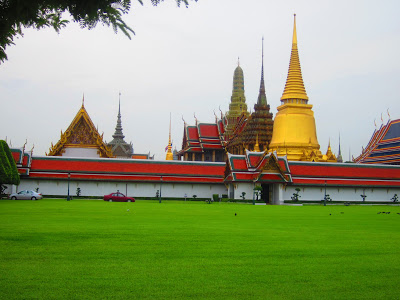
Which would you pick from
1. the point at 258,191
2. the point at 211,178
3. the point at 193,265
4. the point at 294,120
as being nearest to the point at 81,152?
the point at 211,178

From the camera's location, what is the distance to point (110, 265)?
8.20m

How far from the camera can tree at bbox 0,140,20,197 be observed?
3794 cm

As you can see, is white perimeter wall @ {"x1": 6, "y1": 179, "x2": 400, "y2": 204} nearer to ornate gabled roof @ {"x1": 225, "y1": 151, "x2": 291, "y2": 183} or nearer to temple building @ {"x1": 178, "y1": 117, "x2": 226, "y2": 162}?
ornate gabled roof @ {"x1": 225, "y1": 151, "x2": 291, "y2": 183}

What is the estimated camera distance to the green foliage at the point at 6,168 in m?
37.9

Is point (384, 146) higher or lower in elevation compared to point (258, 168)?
higher

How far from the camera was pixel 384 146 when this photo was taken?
60.5 meters

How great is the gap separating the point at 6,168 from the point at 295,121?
115 ft

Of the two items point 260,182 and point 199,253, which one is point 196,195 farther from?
point 199,253

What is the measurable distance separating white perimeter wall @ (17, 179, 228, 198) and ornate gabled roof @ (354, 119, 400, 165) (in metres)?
21.3

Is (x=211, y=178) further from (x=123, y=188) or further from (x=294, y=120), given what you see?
(x=294, y=120)

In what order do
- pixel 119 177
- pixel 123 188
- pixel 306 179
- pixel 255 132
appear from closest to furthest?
1. pixel 119 177
2. pixel 123 188
3. pixel 306 179
4. pixel 255 132

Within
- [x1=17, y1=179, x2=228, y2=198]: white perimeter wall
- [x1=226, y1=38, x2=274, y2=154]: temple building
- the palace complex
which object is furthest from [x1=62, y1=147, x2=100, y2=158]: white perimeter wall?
[x1=226, y1=38, x2=274, y2=154]: temple building

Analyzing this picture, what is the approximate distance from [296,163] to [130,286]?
4389 centimetres

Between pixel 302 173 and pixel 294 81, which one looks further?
pixel 294 81
